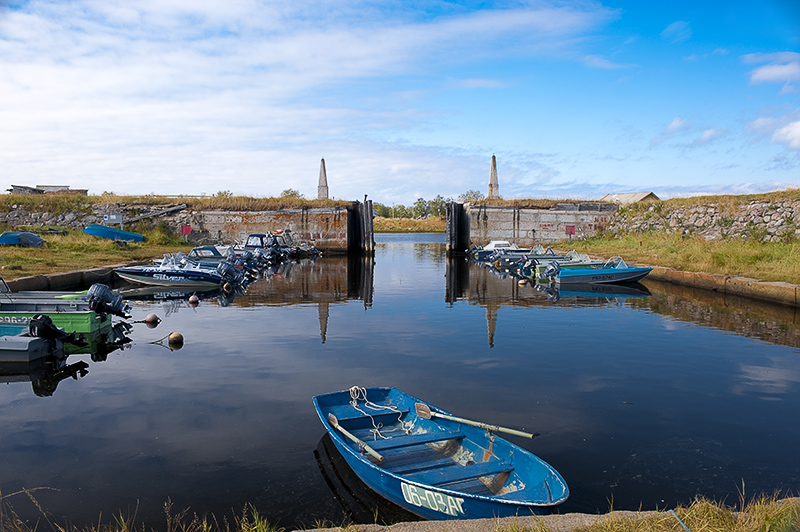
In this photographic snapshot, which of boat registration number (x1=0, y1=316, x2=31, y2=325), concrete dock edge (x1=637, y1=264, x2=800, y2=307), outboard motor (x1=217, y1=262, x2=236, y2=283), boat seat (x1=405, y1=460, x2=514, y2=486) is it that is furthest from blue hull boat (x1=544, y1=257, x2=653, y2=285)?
boat seat (x1=405, y1=460, x2=514, y2=486)

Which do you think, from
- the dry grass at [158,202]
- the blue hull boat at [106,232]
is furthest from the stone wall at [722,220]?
the blue hull boat at [106,232]

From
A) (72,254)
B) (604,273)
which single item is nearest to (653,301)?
(604,273)

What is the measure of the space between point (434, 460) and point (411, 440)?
364 millimetres

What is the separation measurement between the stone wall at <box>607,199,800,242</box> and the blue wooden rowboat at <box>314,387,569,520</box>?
24.7 metres

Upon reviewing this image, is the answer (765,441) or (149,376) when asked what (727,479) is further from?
(149,376)

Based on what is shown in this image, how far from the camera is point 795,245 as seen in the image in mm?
20922

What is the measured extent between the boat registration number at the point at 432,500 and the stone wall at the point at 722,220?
2589 cm

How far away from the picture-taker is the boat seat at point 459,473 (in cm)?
478

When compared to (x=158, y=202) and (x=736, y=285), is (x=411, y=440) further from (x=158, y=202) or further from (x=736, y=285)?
(x=158, y=202)

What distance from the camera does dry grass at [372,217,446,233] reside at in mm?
99562

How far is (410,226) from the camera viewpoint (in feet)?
338

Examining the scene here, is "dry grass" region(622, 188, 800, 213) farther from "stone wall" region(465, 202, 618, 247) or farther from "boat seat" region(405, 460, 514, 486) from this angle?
"boat seat" region(405, 460, 514, 486)

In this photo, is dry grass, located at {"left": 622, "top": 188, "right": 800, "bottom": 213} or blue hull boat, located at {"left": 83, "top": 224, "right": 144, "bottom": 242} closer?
dry grass, located at {"left": 622, "top": 188, "right": 800, "bottom": 213}

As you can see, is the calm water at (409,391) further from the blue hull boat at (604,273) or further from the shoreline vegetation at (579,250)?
the blue hull boat at (604,273)
